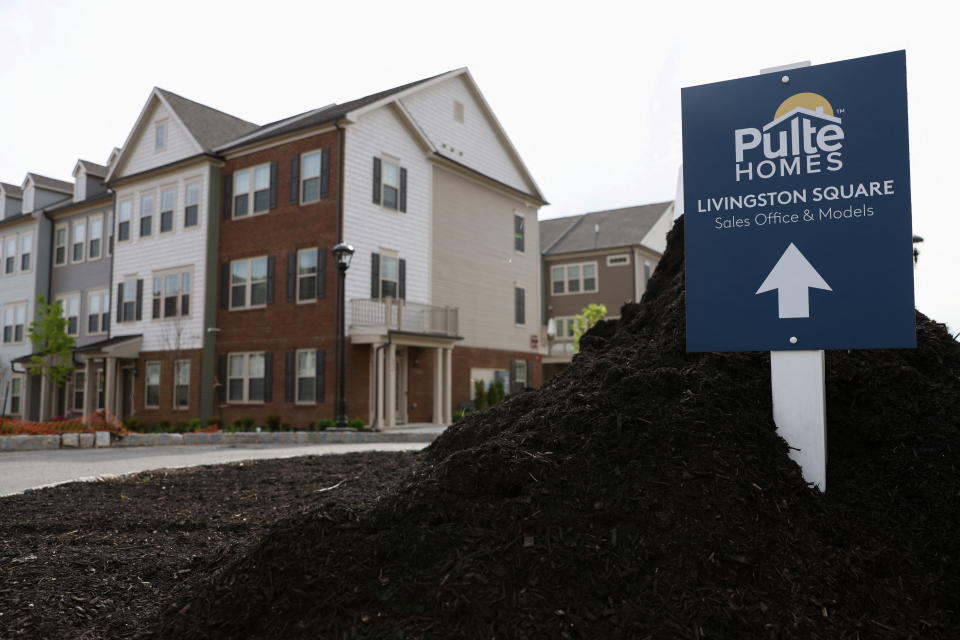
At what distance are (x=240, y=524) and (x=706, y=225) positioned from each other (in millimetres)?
3644

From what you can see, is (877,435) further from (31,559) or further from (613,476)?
(31,559)

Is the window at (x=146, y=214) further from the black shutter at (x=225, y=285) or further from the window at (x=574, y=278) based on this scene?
the window at (x=574, y=278)

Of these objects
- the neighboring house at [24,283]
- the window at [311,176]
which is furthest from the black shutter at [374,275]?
the neighboring house at [24,283]

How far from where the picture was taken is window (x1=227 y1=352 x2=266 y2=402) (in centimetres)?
2294

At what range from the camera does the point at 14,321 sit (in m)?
33.9

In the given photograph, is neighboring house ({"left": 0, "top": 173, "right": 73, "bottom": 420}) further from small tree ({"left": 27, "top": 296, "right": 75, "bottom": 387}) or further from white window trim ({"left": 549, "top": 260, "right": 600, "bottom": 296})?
white window trim ({"left": 549, "top": 260, "right": 600, "bottom": 296})

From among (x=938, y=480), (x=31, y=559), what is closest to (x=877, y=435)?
(x=938, y=480)

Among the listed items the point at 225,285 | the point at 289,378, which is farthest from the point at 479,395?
the point at 225,285

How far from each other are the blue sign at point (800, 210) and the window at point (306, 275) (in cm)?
1933

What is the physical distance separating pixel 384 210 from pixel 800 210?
20.5 meters

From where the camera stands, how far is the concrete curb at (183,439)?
1361 centimetres

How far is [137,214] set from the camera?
26.9 meters

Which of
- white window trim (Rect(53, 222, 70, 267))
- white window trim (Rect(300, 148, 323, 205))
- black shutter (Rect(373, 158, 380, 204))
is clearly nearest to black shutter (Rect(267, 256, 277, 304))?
white window trim (Rect(300, 148, 323, 205))

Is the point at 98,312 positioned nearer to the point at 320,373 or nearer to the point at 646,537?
the point at 320,373
